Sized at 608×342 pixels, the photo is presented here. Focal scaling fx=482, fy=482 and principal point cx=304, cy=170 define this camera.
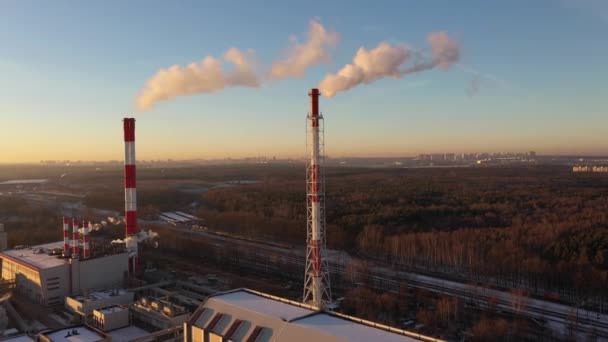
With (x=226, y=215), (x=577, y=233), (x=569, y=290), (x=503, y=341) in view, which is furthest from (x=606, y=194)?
(x=503, y=341)

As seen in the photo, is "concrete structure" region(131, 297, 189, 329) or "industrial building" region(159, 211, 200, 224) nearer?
"concrete structure" region(131, 297, 189, 329)

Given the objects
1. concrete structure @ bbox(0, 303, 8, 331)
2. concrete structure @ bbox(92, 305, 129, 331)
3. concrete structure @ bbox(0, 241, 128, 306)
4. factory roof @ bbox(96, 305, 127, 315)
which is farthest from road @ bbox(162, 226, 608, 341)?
concrete structure @ bbox(0, 303, 8, 331)

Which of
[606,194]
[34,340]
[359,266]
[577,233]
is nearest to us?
[34,340]

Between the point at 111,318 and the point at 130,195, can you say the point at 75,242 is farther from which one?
the point at 111,318

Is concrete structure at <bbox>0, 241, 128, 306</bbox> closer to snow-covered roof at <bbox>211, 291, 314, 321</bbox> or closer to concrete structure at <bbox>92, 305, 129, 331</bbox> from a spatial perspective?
concrete structure at <bbox>92, 305, 129, 331</bbox>

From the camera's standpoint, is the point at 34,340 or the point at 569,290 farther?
the point at 569,290

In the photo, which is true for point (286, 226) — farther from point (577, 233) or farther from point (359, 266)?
point (577, 233)

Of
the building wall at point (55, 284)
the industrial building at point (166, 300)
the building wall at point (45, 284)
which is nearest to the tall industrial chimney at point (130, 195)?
the industrial building at point (166, 300)
